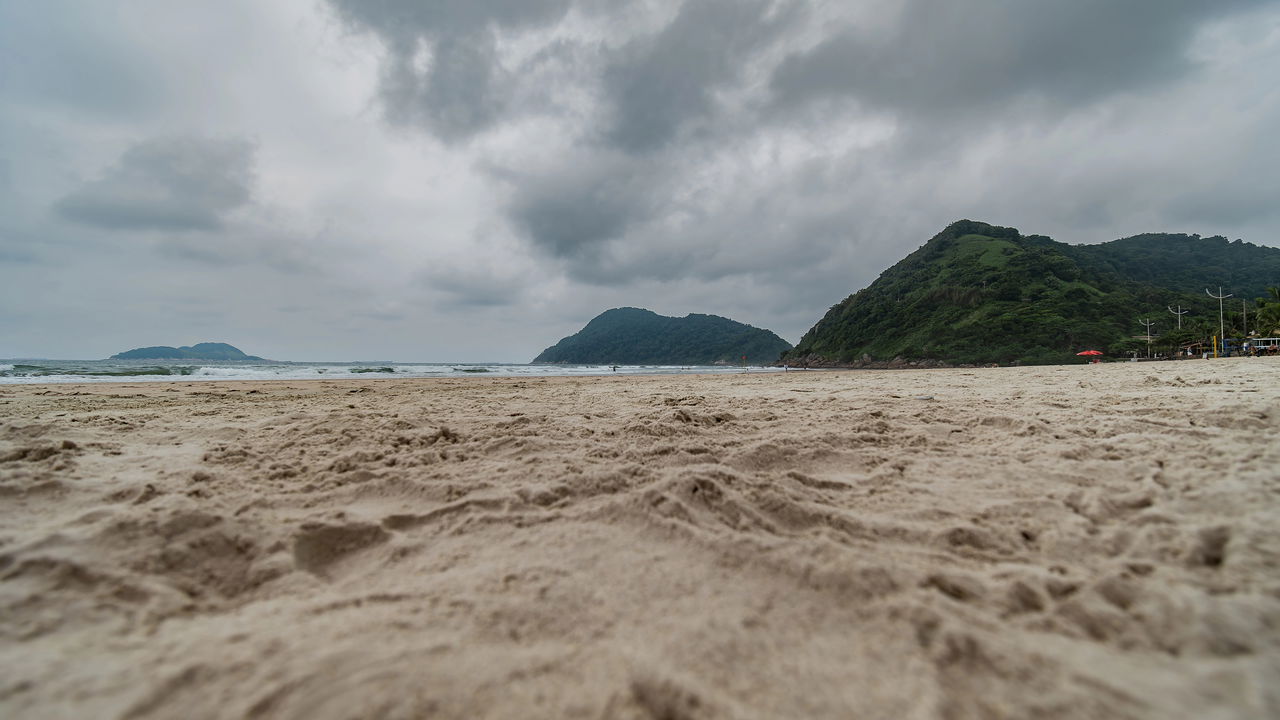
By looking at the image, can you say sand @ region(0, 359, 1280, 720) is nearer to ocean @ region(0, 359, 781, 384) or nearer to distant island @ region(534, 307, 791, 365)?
ocean @ region(0, 359, 781, 384)

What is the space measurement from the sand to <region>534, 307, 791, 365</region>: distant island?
12593 cm

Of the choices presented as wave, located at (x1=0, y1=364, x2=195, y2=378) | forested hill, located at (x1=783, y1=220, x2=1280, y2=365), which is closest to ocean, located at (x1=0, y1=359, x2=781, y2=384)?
wave, located at (x1=0, y1=364, x2=195, y2=378)

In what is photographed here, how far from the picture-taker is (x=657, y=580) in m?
1.90

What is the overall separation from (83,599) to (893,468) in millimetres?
4234

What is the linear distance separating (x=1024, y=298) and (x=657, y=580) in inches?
3277

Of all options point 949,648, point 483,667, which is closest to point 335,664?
point 483,667

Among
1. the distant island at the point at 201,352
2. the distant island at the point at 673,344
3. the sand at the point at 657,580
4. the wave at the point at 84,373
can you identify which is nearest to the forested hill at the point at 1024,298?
the distant island at the point at 673,344

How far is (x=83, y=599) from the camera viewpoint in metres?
1.69

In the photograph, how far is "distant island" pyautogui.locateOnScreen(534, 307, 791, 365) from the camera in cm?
14112

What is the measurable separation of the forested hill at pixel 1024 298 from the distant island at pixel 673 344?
45334 millimetres

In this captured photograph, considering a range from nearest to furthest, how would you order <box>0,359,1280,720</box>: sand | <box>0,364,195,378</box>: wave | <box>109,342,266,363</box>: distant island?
<box>0,359,1280,720</box>: sand, <box>0,364,195,378</box>: wave, <box>109,342,266,363</box>: distant island

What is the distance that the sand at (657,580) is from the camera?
4.13 feet

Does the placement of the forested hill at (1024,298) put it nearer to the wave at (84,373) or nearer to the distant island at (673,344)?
the distant island at (673,344)

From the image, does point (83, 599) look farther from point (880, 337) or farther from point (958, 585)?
point (880, 337)
